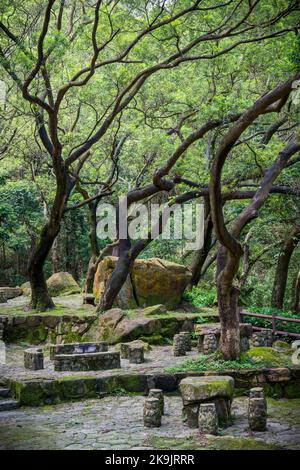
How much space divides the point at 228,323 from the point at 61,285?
14227mm

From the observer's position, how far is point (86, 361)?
1318 centimetres

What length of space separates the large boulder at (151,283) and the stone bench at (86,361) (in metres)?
6.79

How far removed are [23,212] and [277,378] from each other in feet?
58.5

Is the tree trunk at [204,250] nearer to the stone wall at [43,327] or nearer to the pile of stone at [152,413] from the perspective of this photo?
the stone wall at [43,327]

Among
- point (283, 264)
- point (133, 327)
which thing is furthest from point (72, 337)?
point (283, 264)

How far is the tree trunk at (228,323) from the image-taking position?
12.6 metres

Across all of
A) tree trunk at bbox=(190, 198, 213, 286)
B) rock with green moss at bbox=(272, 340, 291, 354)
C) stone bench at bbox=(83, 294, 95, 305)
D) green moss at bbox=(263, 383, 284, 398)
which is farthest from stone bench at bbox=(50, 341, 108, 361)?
tree trunk at bbox=(190, 198, 213, 286)

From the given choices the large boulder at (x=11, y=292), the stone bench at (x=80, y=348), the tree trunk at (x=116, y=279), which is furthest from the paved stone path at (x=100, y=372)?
the large boulder at (x=11, y=292)

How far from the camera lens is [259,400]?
374 inches

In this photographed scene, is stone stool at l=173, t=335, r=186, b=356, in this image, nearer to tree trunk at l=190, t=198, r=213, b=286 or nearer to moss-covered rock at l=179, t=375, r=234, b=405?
moss-covered rock at l=179, t=375, r=234, b=405

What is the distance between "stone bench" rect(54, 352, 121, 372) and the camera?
515 inches

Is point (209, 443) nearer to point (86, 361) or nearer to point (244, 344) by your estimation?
point (86, 361)

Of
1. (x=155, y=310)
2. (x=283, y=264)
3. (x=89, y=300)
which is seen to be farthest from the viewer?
(x=89, y=300)
